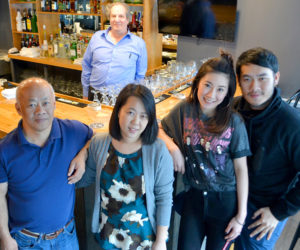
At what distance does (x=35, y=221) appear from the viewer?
4.41 feet

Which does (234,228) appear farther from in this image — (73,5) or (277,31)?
(73,5)

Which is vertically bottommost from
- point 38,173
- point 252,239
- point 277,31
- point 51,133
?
point 252,239

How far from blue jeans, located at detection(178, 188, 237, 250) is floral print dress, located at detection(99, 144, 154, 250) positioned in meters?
0.22

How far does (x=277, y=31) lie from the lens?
3.25 meters

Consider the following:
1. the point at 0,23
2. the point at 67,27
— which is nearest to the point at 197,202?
the point at 67,27

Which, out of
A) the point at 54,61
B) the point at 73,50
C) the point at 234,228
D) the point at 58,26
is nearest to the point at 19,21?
the point at 58,26

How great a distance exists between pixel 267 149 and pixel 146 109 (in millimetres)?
601

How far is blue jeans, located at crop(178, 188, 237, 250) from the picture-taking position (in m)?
1.39

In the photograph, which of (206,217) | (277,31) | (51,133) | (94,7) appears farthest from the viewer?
(94,7)

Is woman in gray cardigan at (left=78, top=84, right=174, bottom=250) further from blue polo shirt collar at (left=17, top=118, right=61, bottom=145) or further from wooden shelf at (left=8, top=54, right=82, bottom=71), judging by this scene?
wooden shelf at (left=8, top=54, right=82, bottom=71)

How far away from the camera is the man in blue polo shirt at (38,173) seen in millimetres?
1240

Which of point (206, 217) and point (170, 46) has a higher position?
point (170, 46)

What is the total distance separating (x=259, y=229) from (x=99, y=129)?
44.0 inches

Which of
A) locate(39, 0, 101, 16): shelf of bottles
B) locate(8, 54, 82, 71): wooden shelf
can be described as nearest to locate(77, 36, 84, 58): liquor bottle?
locate(8, 54, 82, 71): wooden shelf
